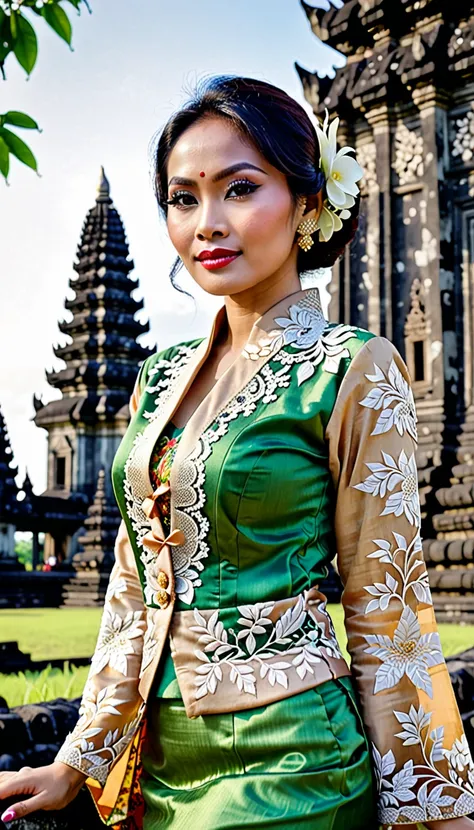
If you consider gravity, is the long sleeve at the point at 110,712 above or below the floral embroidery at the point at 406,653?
below

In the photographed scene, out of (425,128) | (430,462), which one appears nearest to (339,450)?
(430,462)

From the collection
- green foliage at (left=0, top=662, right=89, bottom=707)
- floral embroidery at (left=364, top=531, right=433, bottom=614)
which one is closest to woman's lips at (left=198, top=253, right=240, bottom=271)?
floral embroidery at (left=364, top=531, right=433, bottom=614)

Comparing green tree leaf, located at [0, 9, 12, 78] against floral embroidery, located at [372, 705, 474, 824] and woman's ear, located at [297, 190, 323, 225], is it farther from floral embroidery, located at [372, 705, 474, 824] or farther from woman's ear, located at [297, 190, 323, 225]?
floral embroidery, located at [372, 705, 474, 824]

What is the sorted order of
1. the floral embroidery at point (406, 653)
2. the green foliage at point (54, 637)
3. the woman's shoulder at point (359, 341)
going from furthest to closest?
the green foliage at point (54, 637), the woman's shoulder at point (359, 341), the floral embroidery at point (406, 653)

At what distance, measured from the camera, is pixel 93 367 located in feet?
80.8

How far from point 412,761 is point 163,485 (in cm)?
55

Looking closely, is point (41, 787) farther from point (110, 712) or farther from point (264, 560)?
point (264, 560)

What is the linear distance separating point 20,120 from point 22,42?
0.86 feet

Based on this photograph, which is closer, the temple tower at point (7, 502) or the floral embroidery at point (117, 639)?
the floral embroidery at point (117, 639)

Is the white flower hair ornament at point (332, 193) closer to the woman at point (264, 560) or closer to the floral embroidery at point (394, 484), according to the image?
the woman at point (264, 560)

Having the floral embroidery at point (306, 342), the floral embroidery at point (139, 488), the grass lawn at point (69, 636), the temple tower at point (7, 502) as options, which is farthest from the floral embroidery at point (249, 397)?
the temple tower at point (7, 502)

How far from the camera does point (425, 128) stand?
1025 cm

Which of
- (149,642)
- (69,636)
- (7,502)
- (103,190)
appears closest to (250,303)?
(149,642)

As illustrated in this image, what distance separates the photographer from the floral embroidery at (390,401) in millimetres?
1419
